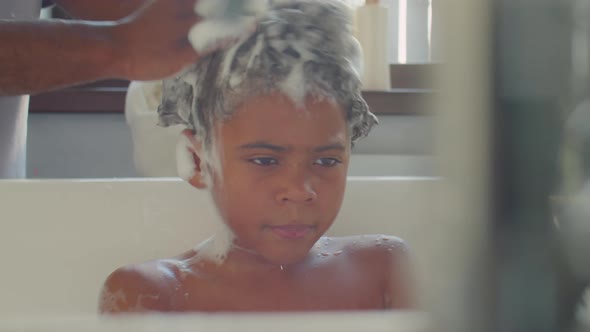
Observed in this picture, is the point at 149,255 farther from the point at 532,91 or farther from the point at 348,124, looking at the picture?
the point at 532,91

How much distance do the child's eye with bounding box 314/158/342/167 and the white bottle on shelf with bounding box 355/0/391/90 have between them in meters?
0.73

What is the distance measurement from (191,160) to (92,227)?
1.16 feet

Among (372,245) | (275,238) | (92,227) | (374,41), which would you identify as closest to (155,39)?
(275,238)

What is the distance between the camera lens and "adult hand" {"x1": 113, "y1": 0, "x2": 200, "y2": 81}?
627 millimetres

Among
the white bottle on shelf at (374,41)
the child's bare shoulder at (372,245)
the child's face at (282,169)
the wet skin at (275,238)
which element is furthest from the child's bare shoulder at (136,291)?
the white bottle on shelf at (374,41)

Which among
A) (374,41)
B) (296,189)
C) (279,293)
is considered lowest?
(279,293)

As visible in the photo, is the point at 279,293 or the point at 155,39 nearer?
the point at 155,39

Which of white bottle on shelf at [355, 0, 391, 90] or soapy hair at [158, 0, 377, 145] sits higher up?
white bottle on shelf at [355, 0, 391, 90]

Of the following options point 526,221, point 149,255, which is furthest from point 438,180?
point 149,255

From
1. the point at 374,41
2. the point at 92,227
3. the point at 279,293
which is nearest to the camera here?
the point at 279,293

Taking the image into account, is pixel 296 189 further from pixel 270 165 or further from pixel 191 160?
pixel 191 160

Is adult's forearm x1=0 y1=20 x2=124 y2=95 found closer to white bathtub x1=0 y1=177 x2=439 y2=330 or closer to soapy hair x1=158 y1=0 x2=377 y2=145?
soapy hair x1=158 y1=0 x2=377 y2=145

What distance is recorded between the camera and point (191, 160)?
30.5 inches

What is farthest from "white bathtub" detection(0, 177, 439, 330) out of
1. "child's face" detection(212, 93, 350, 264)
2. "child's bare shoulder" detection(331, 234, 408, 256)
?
"child's face" detection(212, 93, 350, 264)
